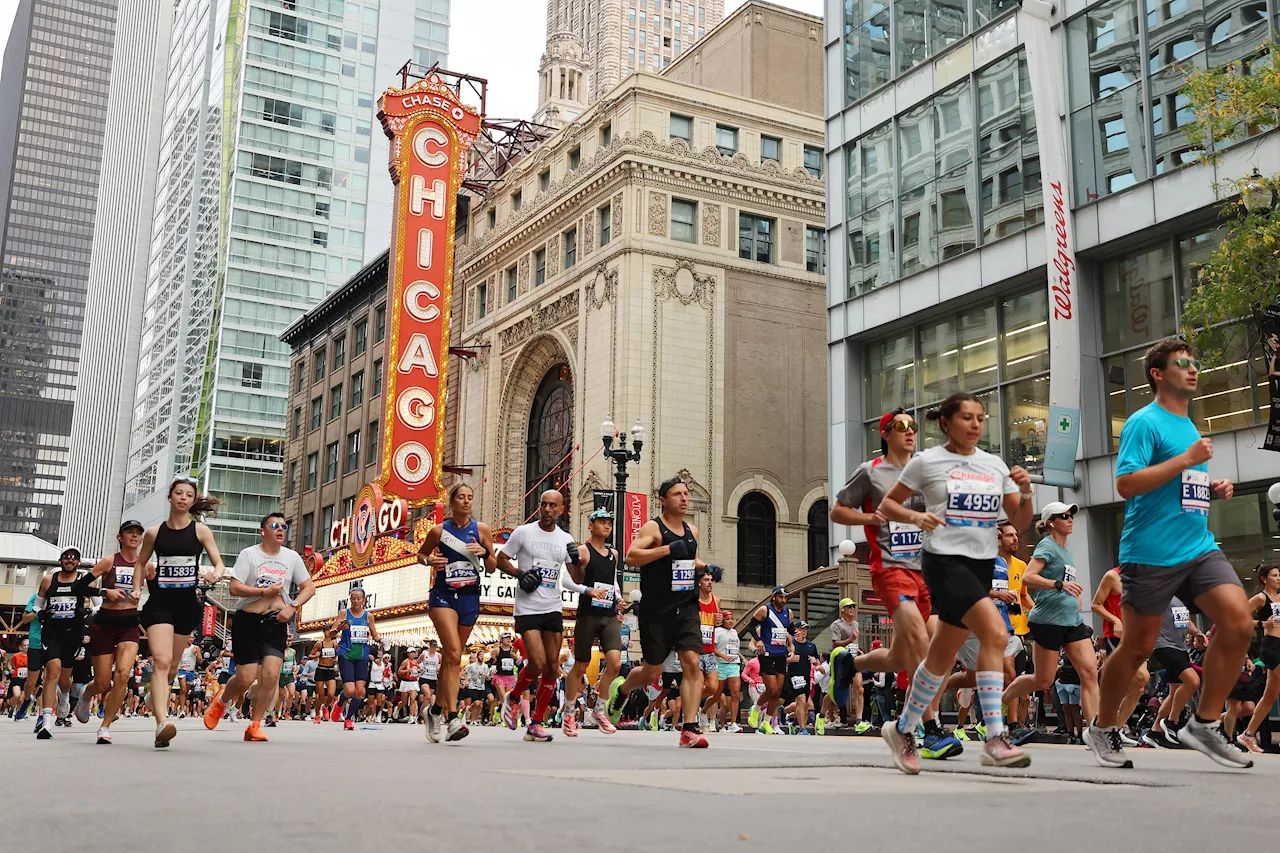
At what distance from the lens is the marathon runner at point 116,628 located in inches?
442

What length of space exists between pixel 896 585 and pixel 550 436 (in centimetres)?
3866

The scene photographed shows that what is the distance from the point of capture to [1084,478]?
23.5 meters

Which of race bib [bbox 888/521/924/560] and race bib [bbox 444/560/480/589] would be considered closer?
race bib [bbox 888/521/924/560]

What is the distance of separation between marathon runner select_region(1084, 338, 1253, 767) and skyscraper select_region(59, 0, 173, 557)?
12664cm

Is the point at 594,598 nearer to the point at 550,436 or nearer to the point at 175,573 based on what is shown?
the point at 175,573

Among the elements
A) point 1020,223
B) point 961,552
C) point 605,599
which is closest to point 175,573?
point 605,599

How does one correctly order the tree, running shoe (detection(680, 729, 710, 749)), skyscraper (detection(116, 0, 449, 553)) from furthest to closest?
1. skyscraper (detection(116, 0, 449, 553))
2. the tree
3. running shoe (detection(680, 729, 710, 749))

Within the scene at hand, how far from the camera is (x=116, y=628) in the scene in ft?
38.9

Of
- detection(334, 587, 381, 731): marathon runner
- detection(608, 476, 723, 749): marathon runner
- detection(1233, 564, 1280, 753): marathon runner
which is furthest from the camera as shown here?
detection(334, 587, 381, 731): marathon runner

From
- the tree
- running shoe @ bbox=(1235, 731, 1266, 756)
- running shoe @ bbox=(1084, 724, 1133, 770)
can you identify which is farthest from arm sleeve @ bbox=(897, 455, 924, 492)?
the tree

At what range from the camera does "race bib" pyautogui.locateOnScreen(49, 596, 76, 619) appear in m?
14.6

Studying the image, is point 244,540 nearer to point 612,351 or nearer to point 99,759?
point 612,351

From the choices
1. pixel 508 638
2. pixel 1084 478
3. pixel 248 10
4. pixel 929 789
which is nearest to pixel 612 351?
pixel 508 638

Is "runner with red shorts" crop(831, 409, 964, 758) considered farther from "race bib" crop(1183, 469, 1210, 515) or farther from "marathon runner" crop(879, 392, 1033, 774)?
"race bib" crop(1183, 469, 1210, 515)
